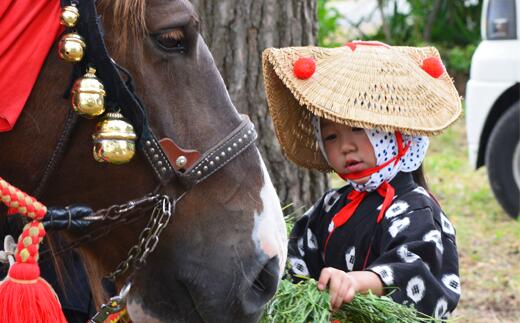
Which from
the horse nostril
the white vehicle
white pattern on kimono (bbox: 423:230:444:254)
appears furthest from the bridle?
the white vehicle

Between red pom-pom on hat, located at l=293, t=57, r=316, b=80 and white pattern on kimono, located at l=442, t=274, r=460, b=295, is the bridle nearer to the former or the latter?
red pom-pom on hat, located at l=293, t=57, r=316, b=80

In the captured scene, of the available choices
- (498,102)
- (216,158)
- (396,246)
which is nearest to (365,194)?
(396,246)

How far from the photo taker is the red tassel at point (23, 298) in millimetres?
2049

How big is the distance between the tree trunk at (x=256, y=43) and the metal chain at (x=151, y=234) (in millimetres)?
1820

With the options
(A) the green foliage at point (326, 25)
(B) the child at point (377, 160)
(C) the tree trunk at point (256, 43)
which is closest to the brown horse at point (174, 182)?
(B) the child at point (377, 160)

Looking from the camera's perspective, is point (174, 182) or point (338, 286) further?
point (338, 286)

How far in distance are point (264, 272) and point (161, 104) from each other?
49cm

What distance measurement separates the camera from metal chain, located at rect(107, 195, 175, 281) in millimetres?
2160

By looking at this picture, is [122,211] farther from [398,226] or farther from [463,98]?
[463,98]

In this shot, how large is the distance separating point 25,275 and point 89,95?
0.44 metres

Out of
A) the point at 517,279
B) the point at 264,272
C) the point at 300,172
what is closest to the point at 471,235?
the point at 517,279

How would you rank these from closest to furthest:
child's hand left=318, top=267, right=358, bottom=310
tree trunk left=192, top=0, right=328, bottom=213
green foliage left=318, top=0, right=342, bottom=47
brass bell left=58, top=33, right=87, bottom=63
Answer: brass bell left=58, top=33, right=87, bottom=63 < child's hand left=318, top=267, right=358, bottom=310 < tree trunk left=192, top=0, right=328, bottom=213 < green foliage left=318, top=0, right=342, bottom=47

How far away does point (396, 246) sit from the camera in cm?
274

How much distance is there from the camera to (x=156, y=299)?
225 centimetres
